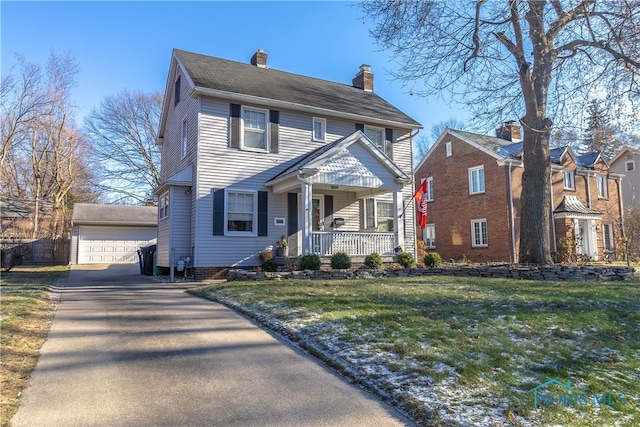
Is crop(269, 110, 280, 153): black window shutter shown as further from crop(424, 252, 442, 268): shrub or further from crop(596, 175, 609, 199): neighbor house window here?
crop(596, 175, 609, 199): neighbor house window

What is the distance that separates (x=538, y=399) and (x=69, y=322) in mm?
6495

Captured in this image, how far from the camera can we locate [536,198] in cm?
1361

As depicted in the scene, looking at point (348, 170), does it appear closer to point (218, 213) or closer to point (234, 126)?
point (234, 126)

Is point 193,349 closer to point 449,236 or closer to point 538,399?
point 538,399

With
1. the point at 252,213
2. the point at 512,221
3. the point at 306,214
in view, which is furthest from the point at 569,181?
the point at 252,213

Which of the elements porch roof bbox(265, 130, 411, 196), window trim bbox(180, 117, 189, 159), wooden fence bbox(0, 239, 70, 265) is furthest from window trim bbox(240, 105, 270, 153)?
wooden fence bbox(0, 239, 70, 265)

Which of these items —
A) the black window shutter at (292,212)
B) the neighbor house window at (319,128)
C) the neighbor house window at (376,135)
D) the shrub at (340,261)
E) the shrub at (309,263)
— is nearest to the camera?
the shrub at (309,263)

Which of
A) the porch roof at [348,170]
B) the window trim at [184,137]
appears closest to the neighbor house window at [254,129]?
the porch roof at [348,170]

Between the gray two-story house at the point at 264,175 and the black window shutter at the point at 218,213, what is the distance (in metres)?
0.03

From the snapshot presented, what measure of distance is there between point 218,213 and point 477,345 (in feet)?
33.3

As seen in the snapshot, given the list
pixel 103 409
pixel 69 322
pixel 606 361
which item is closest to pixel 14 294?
pixel 69 322

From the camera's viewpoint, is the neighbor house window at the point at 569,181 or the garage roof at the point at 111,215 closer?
the neighbor house window at the point at 569,181

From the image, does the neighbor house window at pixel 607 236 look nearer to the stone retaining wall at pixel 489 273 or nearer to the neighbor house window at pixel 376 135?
the stone retaining wall at pixel 489 273

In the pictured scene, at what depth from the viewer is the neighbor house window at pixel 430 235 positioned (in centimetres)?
2628
